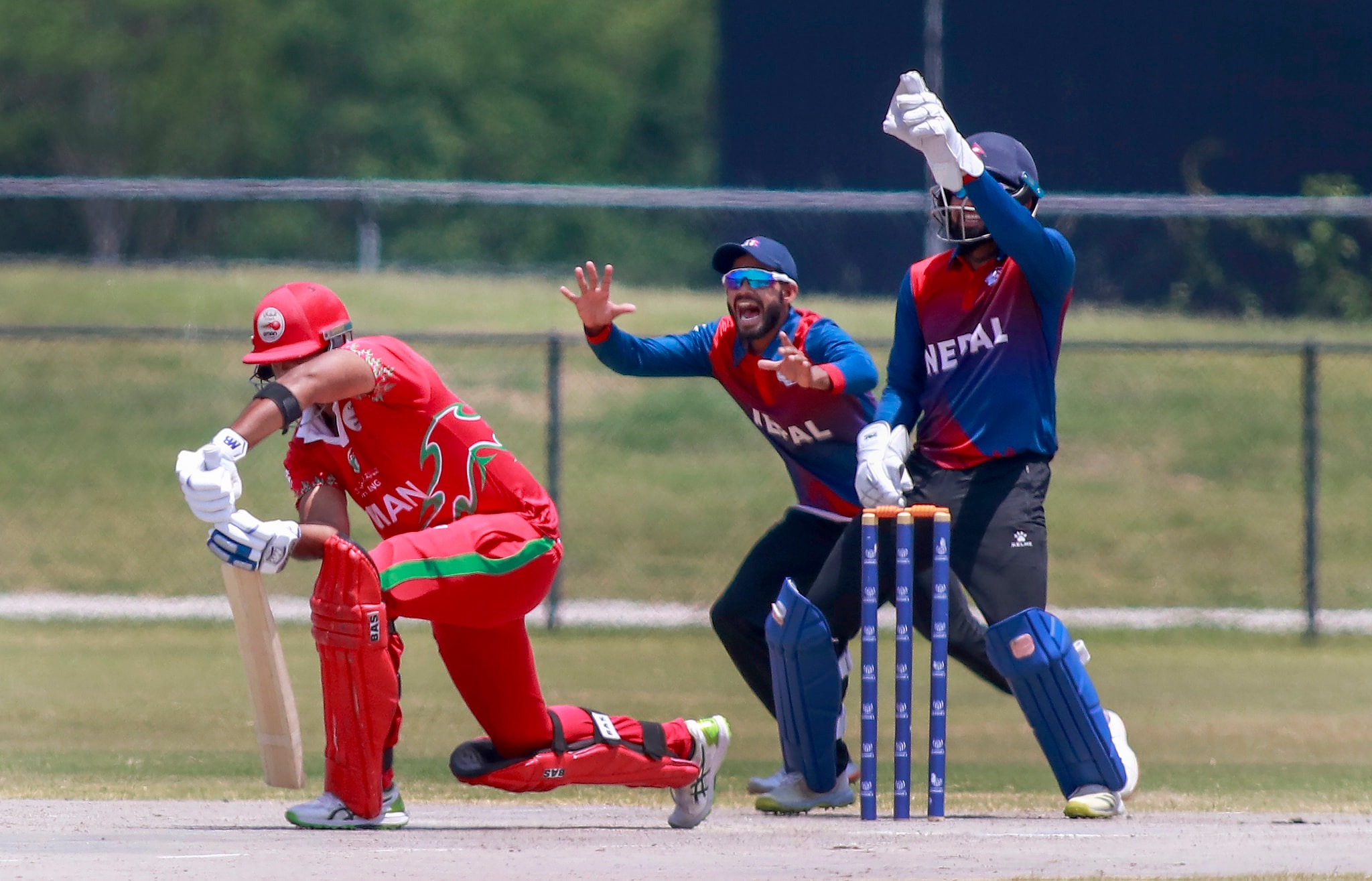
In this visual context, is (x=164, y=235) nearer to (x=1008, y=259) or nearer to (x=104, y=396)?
(x=104, y=396)

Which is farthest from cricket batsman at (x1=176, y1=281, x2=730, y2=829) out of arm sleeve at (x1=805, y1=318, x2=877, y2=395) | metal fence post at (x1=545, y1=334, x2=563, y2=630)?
metal fence post at (x1=545, y1=334, x2=563, y2=630)

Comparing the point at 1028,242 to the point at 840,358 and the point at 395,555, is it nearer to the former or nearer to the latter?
the point at 840,358

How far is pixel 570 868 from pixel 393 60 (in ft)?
105

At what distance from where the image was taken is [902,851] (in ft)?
15.9

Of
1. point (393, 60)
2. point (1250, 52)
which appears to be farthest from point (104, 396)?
point (393, 60)

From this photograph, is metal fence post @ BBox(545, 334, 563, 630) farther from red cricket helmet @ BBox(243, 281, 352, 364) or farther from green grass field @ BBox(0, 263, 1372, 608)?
red cricket helmet @ BBox(243, 281, 352, 364)


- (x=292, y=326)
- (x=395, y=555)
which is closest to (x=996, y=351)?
(x=395, y=555)

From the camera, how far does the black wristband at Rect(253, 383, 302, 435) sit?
193 inches

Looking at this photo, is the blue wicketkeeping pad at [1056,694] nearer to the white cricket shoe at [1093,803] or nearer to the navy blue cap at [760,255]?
the white cricket shoe at [1093,803]

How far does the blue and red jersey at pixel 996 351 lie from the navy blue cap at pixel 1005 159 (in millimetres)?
221

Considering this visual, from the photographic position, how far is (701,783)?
5.58m

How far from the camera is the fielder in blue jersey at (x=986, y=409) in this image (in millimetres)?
5441

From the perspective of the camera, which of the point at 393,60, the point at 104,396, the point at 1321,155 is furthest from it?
the point at 393,60

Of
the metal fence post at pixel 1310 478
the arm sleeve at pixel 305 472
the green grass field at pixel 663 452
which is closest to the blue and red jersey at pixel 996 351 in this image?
the arm sleeve at pixel 305 472
